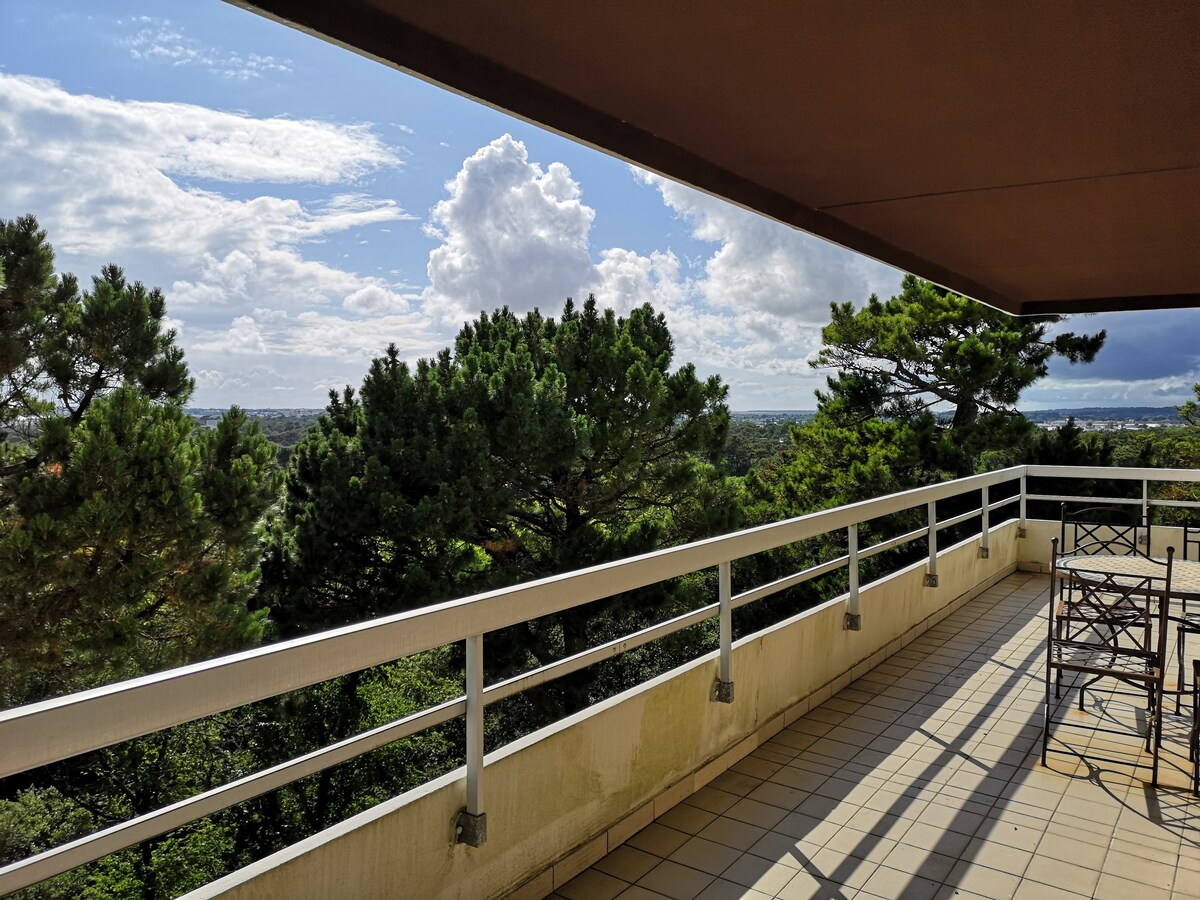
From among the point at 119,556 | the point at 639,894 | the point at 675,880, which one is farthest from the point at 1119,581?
the point at 119,556

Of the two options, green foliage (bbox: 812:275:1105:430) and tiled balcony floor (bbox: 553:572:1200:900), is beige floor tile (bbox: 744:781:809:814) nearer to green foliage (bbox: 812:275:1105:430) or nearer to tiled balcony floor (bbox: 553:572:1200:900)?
tiled balcony floor (bbox: 553:572:1200:900)

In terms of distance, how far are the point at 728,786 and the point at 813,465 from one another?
17291 millimetres

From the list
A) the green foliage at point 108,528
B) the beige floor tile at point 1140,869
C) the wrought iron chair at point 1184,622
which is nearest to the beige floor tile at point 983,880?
the beige floor tile at point 1140,869

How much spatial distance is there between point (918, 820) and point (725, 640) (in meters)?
0.88

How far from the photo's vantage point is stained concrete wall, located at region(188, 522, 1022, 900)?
174 centimetres

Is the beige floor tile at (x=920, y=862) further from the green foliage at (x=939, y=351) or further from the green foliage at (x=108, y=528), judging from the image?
the green foliage at (x=939, y=351)

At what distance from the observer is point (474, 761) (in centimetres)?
199

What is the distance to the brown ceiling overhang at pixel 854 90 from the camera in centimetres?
149

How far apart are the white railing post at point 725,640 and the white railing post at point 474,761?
119 cm

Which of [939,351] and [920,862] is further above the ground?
[939,351]

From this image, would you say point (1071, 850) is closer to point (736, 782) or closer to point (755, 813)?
point (755, 813)

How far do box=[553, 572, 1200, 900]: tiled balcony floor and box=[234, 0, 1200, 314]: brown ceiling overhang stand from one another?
6.72ft

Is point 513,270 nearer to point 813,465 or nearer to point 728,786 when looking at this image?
point 813,465

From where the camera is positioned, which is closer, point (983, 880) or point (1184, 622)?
point (983, 880)
